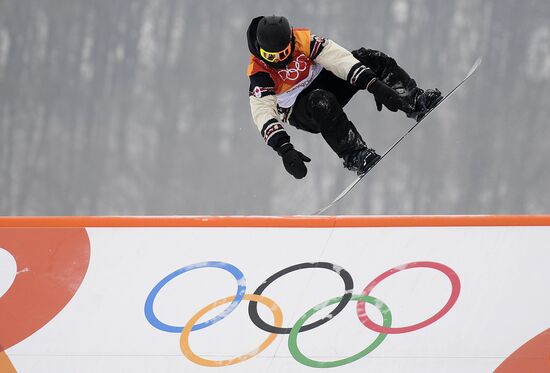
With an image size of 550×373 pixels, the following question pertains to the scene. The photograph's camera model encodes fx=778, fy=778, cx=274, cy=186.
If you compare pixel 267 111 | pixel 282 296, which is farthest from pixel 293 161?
pixel 282 296

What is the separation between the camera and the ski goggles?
13.5ft

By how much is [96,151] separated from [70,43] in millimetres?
3228

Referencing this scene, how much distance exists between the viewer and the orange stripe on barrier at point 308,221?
330cm

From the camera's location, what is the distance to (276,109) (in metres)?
4.35

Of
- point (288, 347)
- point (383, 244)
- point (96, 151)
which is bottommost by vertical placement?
point (96, 151)

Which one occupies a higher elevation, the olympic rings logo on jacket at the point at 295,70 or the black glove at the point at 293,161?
the olympic rings logo on jacket at the point at 295,70

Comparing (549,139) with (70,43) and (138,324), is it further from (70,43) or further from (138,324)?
(138,324)

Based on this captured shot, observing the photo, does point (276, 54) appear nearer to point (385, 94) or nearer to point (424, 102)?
point (385, 94)

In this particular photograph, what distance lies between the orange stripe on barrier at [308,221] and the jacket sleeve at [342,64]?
1.12 meters

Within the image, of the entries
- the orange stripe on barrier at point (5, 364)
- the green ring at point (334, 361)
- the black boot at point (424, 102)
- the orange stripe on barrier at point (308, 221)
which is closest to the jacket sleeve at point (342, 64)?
the black boot at point (424, 102)

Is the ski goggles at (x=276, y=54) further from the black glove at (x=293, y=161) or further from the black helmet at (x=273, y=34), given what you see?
the black glove at (x=293, y=161)

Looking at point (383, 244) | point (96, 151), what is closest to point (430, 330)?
point (383, 244)

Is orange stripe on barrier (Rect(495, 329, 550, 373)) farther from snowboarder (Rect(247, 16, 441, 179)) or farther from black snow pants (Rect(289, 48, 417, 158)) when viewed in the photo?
black snow pants (Rect(289, 48, 417, 158))

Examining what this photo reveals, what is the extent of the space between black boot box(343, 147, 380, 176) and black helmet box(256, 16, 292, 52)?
2.43 ft
